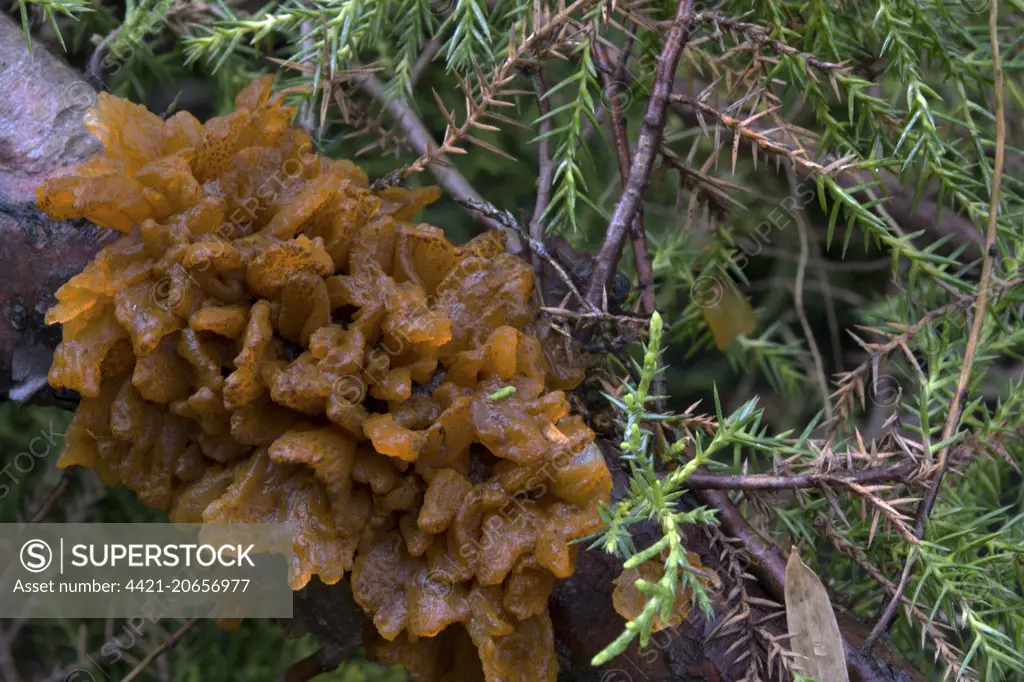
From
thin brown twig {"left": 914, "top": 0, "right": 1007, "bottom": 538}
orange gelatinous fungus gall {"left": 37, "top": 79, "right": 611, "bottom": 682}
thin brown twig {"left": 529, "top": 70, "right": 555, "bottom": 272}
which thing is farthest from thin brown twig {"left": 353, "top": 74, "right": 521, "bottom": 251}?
thin brown twig {"left": 914, "top": 0, "right": 1007, "bottom": 538}

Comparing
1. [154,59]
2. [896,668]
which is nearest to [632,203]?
[896,668]

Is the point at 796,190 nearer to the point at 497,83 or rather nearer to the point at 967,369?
the point at 967,369

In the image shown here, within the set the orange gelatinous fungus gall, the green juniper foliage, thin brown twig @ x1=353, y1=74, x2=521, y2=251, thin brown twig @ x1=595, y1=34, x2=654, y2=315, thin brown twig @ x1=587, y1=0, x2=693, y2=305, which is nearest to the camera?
the orange gelatinous fungus gall

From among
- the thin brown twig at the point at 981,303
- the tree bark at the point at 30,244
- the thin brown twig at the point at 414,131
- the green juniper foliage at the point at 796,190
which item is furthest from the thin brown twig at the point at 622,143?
the tree bark at the point at 30,244

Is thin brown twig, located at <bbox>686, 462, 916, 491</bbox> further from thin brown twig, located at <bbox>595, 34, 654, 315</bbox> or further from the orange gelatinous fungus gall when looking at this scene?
thin brown twig, located at <bbox>595, 34, 654, 315</bbox>

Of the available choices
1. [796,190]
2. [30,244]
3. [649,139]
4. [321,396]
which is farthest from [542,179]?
[30,244]

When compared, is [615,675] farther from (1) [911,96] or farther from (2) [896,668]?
(1) [911,96]

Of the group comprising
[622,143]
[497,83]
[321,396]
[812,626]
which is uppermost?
[497,83]
